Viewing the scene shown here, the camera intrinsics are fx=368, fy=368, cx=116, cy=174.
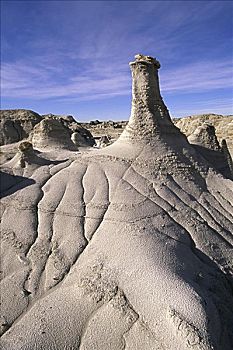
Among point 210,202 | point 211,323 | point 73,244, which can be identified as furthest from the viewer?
point 210,202

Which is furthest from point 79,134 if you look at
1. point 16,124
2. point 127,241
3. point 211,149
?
point 127,241

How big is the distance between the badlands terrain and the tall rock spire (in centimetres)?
2

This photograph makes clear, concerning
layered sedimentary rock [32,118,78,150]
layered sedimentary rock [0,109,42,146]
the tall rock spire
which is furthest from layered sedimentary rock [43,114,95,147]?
the tall rock spire

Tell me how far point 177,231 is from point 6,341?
7.86 feet

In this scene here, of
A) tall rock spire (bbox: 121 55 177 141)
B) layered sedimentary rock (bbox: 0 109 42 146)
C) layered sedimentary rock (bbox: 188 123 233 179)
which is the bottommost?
layered sedimentary rock (bbox: 0 109 42 146)

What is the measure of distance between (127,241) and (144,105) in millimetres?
2545

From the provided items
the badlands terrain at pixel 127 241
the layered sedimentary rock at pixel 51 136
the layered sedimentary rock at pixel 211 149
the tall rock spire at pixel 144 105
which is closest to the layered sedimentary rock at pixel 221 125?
the layered sedimentary rock at pixel 211 149

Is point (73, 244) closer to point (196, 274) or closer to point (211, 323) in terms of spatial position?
point (196, 274)

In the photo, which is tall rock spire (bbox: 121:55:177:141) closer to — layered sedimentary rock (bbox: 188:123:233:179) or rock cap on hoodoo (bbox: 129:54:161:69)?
rock cap on hoodoo (bbox: 129:54:161:69)

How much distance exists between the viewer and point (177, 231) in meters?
4.80

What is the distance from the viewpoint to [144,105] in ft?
19.8

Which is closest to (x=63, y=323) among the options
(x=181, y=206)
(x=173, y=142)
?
(x=181, y=206)

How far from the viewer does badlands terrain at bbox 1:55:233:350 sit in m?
3.64

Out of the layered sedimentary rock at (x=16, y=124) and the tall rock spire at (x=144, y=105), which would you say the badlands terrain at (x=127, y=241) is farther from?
the layered sedimentary rock at (x=16, y=124)
